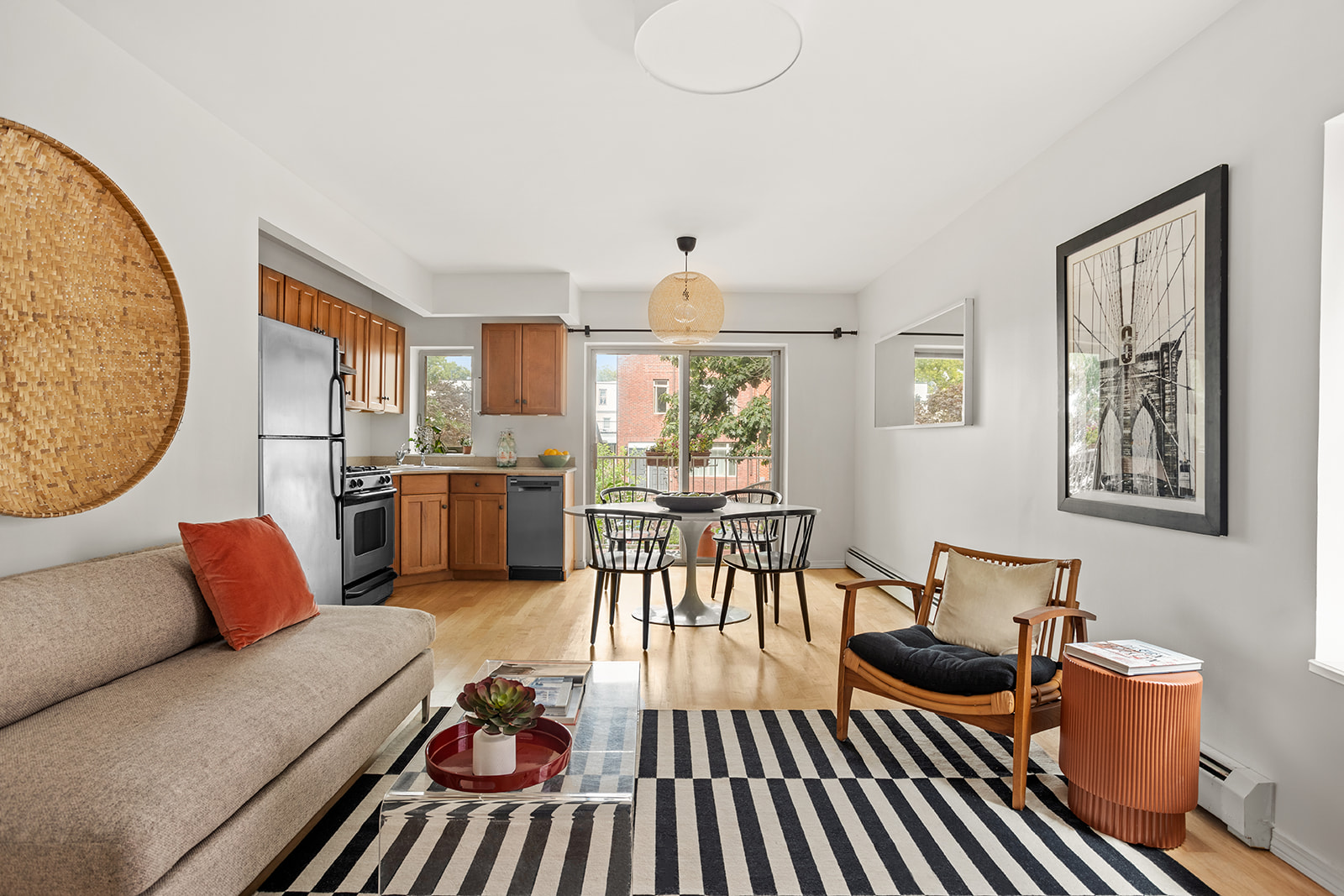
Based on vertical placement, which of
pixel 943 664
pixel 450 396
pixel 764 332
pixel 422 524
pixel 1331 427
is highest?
pixel 764 332

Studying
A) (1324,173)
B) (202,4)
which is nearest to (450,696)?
(202,4)

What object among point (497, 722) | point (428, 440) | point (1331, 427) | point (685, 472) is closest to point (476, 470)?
point (428, 440)

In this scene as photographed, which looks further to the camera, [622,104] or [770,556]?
[770,556]

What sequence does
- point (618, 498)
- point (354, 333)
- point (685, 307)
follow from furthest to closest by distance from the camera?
point (618, 498)
point (354, 333)
point (685, 307)

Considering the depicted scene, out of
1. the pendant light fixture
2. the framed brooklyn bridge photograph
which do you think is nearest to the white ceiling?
the pendant light fixture

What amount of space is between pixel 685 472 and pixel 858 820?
4676mm

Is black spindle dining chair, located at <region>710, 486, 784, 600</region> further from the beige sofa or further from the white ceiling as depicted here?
the beige sofa

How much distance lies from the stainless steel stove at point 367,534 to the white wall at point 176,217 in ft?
3.54

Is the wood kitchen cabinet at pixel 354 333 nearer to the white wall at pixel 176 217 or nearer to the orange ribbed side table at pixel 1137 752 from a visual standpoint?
the white wall at pixel 176 217

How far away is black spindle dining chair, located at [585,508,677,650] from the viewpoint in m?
3.94

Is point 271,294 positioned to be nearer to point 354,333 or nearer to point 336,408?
point 336,408

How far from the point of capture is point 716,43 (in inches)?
89.7

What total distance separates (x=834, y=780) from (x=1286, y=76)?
2.57 meters

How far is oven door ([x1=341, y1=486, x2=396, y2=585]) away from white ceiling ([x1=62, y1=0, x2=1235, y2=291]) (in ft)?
5.94
